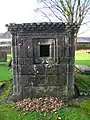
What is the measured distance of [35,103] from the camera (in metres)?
9.25

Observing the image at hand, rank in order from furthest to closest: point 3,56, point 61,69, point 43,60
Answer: point 3,56 → point 61,69 → point 43,60

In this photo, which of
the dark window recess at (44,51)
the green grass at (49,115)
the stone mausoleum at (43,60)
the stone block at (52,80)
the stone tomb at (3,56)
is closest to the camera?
the green grass at (49,115)

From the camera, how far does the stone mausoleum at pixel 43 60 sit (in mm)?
9508

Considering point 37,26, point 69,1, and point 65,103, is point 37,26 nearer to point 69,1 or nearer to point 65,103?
point 65,103

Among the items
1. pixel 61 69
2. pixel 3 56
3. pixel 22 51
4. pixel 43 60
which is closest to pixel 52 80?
pixel 61 69

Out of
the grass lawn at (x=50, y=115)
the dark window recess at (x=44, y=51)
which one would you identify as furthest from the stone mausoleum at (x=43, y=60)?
the grass lawn at (x=50, y=115)

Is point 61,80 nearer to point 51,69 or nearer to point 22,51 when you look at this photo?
point 51,69

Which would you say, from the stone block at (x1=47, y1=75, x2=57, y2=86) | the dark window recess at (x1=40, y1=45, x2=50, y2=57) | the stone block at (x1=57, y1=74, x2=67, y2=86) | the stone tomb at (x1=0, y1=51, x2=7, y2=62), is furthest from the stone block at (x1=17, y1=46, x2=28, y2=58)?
the stone tomb at (x1=0, y1=51, x2=7, y2=62)

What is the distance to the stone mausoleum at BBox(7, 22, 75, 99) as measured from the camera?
9.51 meters

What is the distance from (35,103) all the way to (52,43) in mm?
2581

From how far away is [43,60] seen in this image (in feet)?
31.9

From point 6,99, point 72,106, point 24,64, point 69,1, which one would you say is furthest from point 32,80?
point 69,1

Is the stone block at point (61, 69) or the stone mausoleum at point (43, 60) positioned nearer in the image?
the stone mausoleum at point (43, 60)

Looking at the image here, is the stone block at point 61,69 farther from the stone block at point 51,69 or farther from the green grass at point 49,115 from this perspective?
the green grass at point 49,115
